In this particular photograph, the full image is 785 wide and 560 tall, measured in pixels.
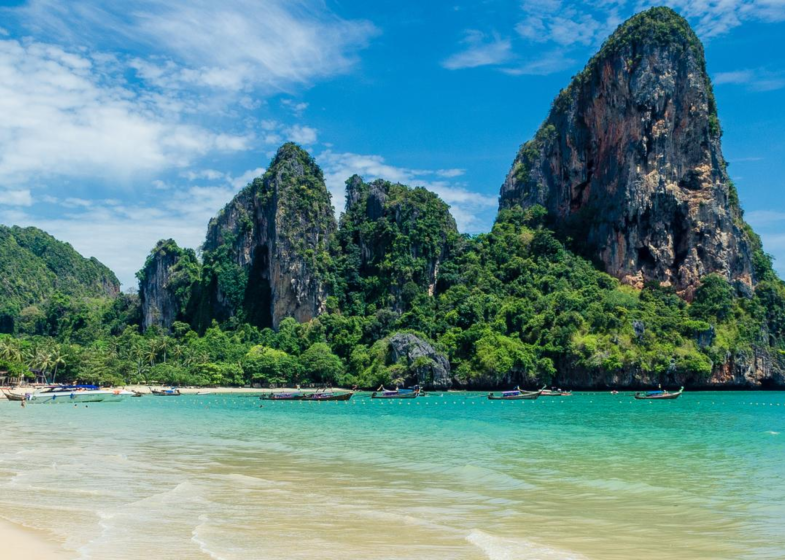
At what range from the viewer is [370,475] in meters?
16.6

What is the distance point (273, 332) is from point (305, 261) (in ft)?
35.7

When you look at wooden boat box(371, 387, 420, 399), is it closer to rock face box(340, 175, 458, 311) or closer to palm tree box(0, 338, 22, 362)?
rock face box(340, 175, 458, 311)

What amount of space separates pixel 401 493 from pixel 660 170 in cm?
8271

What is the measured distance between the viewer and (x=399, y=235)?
9600cm

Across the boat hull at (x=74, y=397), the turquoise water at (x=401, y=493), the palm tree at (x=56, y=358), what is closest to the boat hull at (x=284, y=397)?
the boat hull at (x=74, y=397)

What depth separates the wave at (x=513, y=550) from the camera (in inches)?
364

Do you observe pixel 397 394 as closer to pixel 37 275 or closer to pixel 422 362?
pixel 422 362

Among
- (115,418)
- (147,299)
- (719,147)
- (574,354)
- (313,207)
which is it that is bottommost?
(115,418)

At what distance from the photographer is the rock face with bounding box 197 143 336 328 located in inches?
3777

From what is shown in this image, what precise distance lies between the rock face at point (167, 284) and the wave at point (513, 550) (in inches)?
4278

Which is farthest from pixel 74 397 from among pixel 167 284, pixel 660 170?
pixel 660 170

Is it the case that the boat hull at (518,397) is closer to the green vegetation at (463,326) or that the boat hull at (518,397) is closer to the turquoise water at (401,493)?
the green vegetation at (463,326)

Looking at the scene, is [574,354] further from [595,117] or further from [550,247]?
[595,117]

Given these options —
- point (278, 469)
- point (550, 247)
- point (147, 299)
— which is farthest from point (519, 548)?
point (147, 299)
